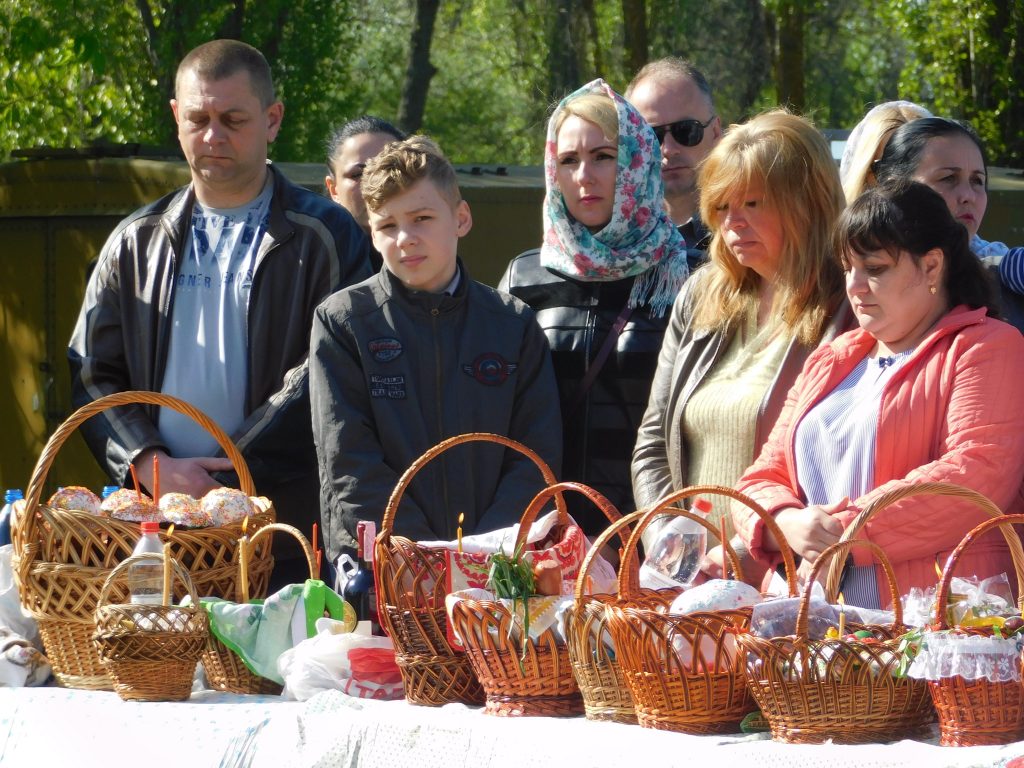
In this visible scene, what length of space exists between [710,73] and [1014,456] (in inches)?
606

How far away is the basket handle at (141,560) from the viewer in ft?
10.3

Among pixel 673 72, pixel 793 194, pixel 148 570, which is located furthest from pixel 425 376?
pixel 673 72

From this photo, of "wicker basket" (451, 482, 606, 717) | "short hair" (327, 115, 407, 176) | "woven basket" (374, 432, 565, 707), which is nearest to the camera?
"wicker basket" (451, 482, 606, 717)

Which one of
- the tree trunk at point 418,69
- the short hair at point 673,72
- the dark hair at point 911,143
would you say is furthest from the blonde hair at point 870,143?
the tree trunk at point 418,69

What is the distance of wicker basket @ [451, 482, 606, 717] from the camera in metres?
2.75

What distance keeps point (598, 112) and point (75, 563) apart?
180cm

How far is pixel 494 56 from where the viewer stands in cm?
2158

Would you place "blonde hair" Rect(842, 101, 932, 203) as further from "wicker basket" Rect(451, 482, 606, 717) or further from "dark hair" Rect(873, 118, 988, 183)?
"wicker basket" Rect(451, 482, 606, 717)

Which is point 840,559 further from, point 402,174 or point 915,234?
point 402,174

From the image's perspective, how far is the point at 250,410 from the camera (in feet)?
13.7

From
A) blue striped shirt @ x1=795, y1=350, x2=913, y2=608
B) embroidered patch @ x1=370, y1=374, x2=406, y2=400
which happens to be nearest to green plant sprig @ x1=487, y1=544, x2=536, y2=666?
blue striped shirt @ x1=795, y1=350, x2=913, y2=608

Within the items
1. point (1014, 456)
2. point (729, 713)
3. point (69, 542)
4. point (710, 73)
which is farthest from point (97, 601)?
point (710, 73)

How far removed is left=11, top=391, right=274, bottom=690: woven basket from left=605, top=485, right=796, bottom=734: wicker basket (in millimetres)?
1148

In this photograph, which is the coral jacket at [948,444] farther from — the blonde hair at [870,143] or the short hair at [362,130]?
the short hair at [362,130]
